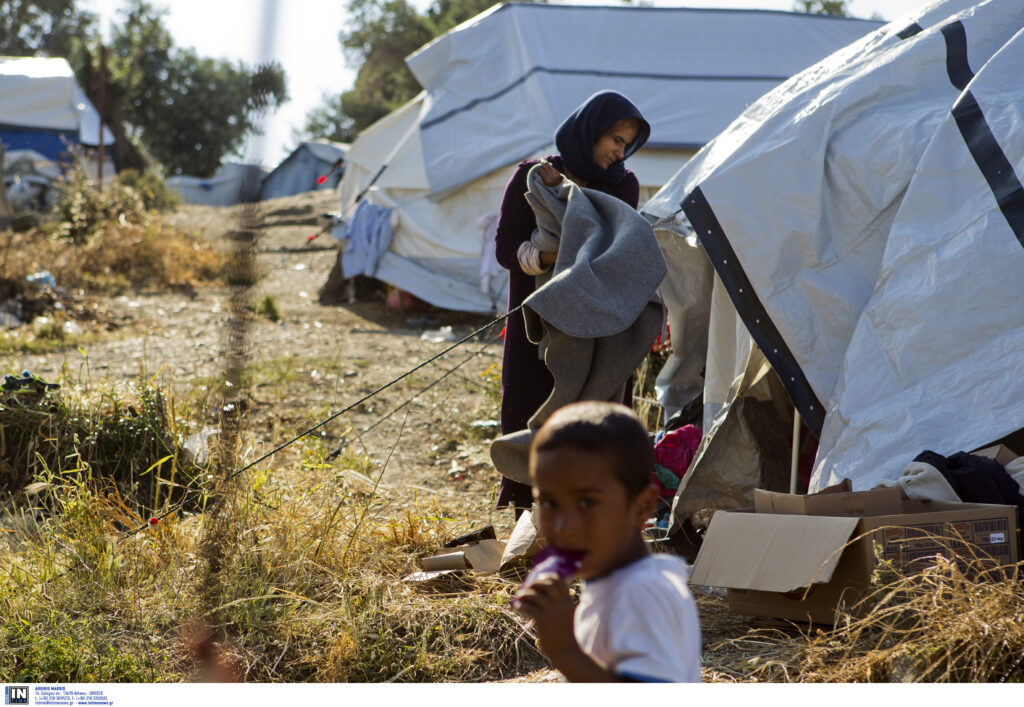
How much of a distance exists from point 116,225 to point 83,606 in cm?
971

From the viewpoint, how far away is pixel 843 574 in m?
2.66

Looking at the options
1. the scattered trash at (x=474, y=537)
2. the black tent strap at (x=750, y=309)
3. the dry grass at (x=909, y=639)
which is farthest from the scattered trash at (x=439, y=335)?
the dry grass at (x=909, y=639)

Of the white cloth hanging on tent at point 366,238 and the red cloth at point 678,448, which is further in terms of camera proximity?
the white cloth hanging on tent at point 366,238

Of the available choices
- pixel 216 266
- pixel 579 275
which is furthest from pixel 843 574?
pixel 216 266

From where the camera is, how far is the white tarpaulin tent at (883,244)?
120 inches

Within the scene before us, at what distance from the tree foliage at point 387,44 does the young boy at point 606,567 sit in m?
22.6

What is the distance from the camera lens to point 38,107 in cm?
1617

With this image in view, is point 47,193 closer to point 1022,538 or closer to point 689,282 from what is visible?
point 689,282

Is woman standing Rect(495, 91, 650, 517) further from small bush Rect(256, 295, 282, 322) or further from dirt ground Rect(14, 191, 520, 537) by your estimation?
small bush Rect(256, 295, 282, 322)

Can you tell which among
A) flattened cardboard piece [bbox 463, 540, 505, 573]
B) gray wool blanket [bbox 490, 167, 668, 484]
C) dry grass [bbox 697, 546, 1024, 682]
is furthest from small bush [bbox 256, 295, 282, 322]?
dry grass [bbox 697, 546, 1024, 682]

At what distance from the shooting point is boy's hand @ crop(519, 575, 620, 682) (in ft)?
4.01

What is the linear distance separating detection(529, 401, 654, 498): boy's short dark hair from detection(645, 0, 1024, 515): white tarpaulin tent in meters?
1.94

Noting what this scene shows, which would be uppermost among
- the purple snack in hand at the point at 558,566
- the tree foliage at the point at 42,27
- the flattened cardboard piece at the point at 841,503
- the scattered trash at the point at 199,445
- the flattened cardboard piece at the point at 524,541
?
the tree foliage at the point at 42,27

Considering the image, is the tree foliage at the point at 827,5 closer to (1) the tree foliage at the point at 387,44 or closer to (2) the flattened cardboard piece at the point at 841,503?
(1) the tree foliage at the point at 387,44
